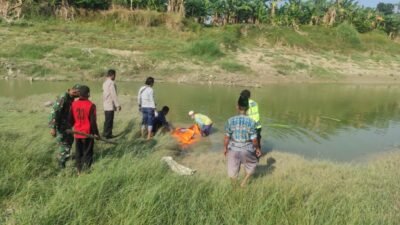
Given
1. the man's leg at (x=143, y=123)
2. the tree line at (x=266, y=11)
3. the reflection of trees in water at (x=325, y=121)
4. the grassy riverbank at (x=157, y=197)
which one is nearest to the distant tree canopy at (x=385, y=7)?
the tree line at (x=266, y=11)

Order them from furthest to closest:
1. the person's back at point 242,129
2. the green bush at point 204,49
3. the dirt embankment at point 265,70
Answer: the green bush at point 204,49 < the dirt embankment at point 265,70 < the person's back at point 242,129

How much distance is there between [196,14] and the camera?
55.9 metres

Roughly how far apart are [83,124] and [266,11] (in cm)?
5451

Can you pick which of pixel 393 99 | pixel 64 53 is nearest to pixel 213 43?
pixel 64 53

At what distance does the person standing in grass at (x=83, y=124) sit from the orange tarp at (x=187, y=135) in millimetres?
3571

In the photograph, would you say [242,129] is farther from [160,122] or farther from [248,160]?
[160,122]

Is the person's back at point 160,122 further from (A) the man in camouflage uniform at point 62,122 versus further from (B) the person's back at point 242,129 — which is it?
(B) the person's back at point 242,129

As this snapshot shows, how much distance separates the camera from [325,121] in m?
14.2

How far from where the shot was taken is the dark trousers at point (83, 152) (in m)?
6.34

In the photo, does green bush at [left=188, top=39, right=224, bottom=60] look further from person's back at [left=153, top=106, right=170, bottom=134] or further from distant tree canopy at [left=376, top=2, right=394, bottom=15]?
distant tree canopy at [left=376, top=2, right=394, bottom=15]

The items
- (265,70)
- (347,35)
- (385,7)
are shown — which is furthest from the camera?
(385,7)

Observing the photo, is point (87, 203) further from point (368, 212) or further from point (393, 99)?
point (393, 99)

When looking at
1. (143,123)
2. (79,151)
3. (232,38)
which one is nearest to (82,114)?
(79,151)

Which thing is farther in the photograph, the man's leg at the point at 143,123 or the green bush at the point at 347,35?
the green bush at the point at 347,35
